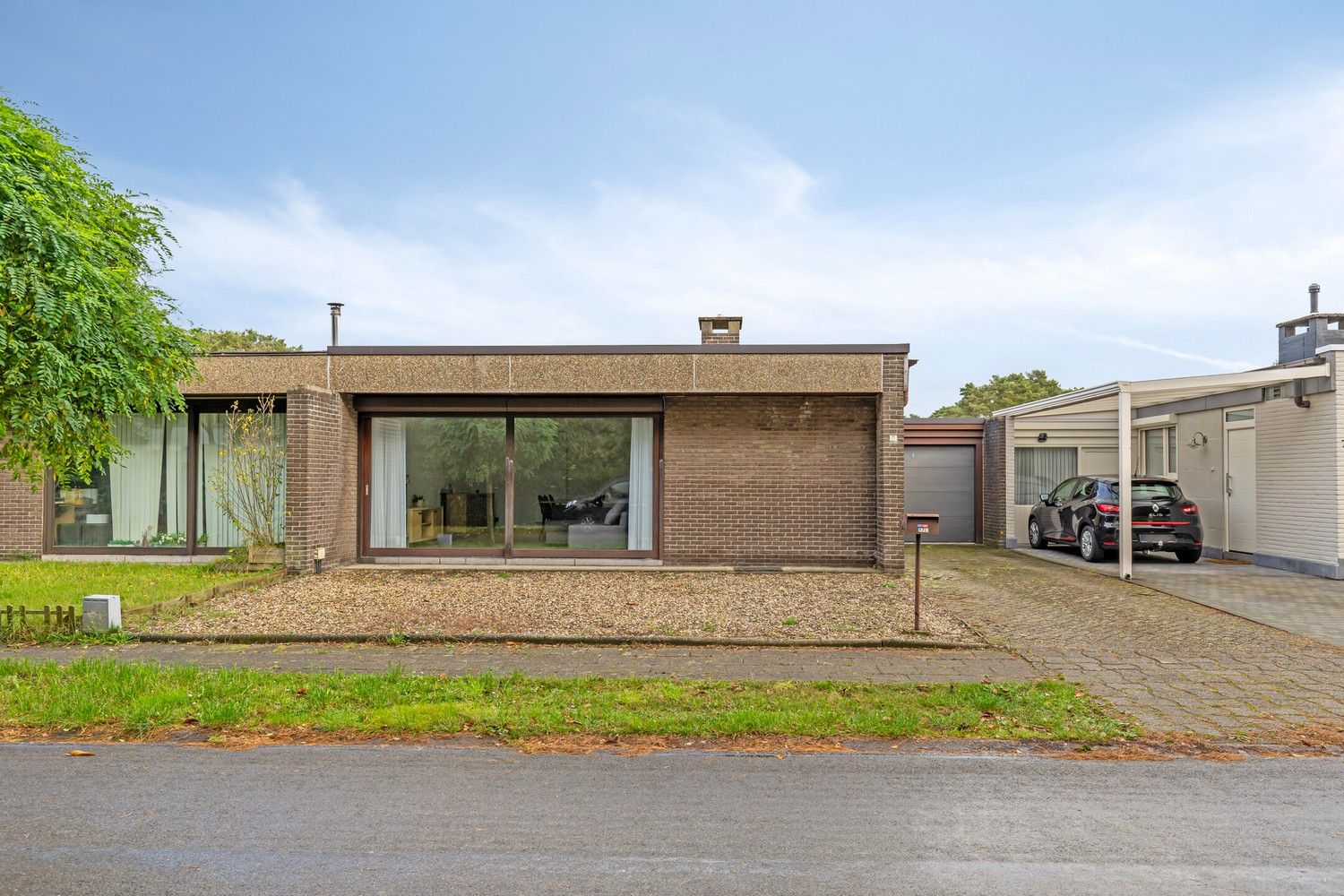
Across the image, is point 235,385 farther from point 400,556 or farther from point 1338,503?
point 1338,503

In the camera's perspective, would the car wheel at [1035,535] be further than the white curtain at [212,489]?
Yes

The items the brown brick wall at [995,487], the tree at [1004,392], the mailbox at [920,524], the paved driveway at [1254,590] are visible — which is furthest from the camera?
the tree at [1004,392]

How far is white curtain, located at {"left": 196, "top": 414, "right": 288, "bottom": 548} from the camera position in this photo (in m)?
13.1

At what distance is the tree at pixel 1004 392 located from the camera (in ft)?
149

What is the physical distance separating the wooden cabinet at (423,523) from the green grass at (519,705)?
6523mm

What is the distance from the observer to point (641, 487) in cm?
1295

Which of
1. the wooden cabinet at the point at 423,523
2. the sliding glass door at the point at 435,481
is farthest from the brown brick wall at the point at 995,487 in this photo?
the wooden cabinet at the point at 423,523

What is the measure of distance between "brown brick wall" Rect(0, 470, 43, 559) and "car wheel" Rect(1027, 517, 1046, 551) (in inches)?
692

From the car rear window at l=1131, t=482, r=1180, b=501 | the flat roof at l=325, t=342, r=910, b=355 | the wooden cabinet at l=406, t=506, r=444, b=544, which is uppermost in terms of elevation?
the flat roof at l=325, t=342, r=910, b=355

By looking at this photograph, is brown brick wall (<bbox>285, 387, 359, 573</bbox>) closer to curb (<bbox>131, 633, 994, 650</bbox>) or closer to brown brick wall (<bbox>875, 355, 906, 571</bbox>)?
curb (<bbox>131, 633, 994, 650</bbox>)

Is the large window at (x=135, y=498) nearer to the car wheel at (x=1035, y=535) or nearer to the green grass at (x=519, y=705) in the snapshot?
the green grass at (x=519, y=705)

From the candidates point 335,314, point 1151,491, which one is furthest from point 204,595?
point 1151,491

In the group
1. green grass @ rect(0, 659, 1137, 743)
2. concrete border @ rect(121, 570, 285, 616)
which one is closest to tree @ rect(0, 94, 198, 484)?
concrete border @ rect(121, 570, 285, 616)

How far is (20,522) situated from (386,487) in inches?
221
